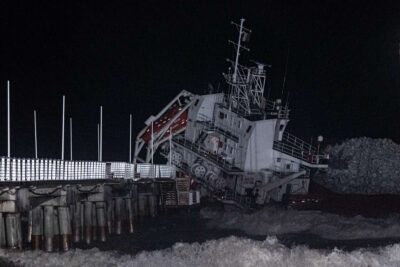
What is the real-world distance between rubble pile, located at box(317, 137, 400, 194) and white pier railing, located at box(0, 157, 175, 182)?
98.6ft

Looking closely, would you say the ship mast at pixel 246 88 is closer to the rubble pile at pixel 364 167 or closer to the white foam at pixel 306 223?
the white foam at pixel 306 223

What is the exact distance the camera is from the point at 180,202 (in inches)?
2328

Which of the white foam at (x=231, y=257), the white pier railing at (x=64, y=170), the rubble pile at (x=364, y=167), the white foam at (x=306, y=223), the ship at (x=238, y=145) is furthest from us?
the rubble pile at (x=364, y=167)

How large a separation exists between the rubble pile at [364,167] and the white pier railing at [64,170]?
1183 inches

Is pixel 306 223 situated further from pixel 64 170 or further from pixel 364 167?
pixel 364 167

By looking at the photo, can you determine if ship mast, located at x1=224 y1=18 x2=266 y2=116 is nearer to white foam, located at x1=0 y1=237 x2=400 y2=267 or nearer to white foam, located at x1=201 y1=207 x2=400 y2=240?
white foam, located at x1=201 y1=207 x2=400 y2=240

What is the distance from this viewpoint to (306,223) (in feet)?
176

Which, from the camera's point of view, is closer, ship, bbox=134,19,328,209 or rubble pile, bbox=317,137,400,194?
ship, bbox=134,19,328,209

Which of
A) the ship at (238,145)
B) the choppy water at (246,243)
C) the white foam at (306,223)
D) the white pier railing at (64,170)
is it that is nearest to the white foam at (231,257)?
the choppy water at (246,243)

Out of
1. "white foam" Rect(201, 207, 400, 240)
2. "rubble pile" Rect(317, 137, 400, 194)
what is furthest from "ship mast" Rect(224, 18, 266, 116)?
"rubble pile" Rect(317, 137, 400, 194)

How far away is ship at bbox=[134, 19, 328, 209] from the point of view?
60406 millimetres

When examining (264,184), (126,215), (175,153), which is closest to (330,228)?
(264,184)

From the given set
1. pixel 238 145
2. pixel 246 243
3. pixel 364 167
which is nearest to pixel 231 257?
pixel 246 243

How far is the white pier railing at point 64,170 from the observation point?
31516mm
